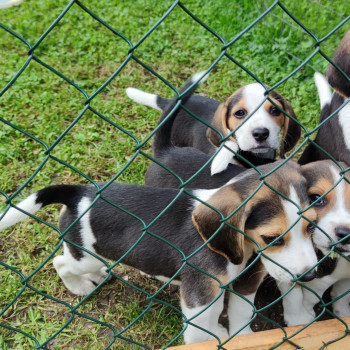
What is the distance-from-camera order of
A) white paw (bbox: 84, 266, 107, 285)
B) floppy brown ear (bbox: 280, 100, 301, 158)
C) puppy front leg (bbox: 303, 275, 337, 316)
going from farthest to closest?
1. floppy brown ear (bbox: 280, 100, 301, 158)
2. white paw (bbox: 84, 266, 107, 285)
3. puppy front leg (bbox: 303, 275, 337, 316)

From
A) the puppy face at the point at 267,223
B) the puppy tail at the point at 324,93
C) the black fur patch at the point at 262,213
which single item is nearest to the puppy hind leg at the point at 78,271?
the puppy face at the point at 267,223

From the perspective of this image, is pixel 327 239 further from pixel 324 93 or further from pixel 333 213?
pixel 324 93

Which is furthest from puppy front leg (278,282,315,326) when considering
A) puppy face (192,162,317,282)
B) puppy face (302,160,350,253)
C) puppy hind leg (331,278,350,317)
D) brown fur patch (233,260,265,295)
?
puppy face (192,162,317,282)

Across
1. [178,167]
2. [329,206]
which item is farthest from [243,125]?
[329,206]

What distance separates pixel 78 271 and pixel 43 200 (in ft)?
2.04

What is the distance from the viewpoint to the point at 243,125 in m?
3.39

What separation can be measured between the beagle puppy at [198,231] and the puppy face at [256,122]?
73 centimetres

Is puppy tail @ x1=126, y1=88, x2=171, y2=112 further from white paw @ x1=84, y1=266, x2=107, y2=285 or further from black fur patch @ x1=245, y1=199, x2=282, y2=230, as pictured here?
black fur patch @ x1=245, y1=199, x2=282, y2=230

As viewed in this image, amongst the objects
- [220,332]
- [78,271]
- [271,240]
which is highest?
[271,240]

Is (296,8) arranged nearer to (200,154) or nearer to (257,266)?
(200,154)

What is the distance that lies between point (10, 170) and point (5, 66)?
5.14 feet

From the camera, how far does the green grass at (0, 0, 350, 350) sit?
2982 millimetres

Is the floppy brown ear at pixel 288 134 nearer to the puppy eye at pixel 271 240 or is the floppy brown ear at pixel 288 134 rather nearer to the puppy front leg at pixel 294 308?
the puppy front leg at pixel 294 308

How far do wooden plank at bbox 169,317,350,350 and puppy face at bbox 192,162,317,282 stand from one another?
12.4 inches
